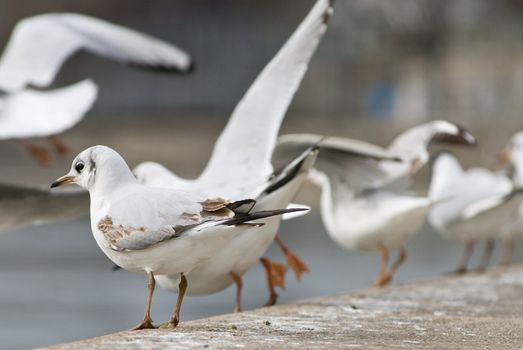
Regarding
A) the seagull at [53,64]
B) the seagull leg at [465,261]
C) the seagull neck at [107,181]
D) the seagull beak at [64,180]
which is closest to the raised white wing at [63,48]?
the seagull at [53,64]

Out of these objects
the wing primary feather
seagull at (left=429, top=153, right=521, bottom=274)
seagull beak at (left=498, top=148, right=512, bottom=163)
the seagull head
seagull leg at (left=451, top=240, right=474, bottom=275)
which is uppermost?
seagull beak at (left=498, top=148, right=512, bottom=163)

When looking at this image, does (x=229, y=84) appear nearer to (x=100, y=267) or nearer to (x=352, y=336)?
(x=100, y=267)

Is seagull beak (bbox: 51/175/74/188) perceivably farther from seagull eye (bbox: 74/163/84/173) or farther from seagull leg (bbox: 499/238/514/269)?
seagull leg (bbox: 499/238/514/269)

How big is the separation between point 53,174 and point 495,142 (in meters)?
9.17

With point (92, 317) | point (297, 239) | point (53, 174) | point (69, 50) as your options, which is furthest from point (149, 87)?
point (69, 50)

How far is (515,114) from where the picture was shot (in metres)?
31.5

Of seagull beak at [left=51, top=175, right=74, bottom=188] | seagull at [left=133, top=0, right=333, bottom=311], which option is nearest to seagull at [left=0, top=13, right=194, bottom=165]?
seagull at [left=133, top=0, right=333, bottom=311]

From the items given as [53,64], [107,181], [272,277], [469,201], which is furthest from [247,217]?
[469,201]

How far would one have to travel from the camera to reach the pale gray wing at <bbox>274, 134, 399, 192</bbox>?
6.44 m

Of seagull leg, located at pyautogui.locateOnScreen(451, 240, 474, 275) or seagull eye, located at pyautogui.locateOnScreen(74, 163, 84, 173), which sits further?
seagull leg, located at pyautogui.locateOnScreen(451, 240, 474, 275)

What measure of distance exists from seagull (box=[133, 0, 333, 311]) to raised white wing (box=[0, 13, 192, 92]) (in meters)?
2.25

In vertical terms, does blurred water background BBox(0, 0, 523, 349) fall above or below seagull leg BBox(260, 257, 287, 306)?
above

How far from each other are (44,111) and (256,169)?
1929mm

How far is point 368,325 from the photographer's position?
4.75 meters
